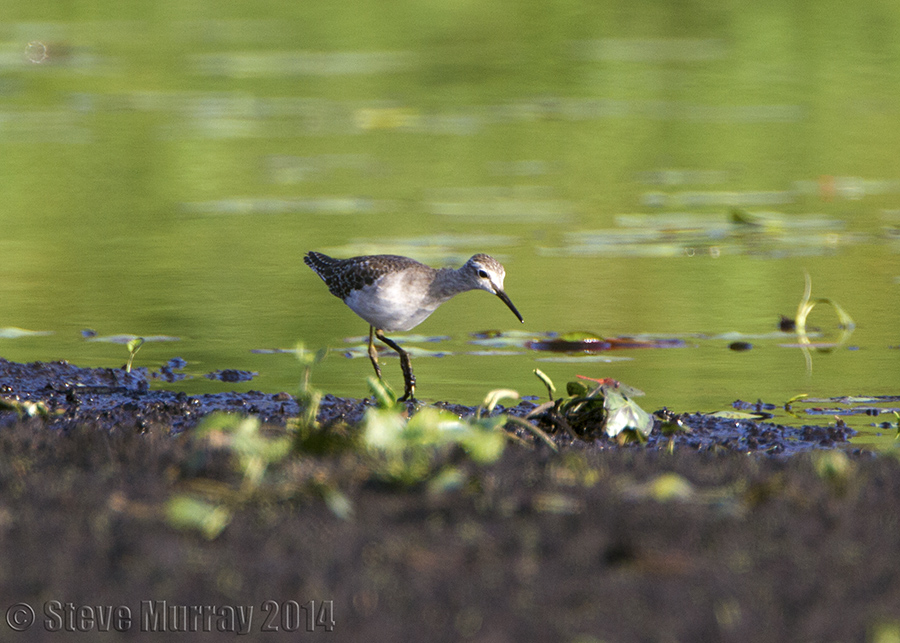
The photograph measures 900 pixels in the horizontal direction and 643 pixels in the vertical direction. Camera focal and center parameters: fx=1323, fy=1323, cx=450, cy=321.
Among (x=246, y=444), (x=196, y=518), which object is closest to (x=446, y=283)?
(x=246, y=444)

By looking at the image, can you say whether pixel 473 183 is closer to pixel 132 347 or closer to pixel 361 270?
pixel 361 270

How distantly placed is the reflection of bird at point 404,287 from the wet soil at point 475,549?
7.61 feet

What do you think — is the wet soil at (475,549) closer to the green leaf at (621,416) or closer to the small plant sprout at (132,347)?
the green leaf at (621,416)

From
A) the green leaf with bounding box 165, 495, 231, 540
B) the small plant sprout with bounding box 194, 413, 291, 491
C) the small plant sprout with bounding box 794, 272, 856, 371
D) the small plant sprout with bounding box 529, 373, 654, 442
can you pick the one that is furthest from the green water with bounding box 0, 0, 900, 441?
the green leaf with bounding box 165, 495, 231, 540

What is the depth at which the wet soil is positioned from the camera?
268 cm

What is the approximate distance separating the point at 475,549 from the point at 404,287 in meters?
3.25

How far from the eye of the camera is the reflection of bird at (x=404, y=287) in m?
6.12

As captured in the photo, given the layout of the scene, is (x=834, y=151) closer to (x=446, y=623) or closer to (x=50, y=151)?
(x=50, y=151)

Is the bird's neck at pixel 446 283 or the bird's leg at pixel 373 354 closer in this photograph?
the bird's neck at pixel 446 283

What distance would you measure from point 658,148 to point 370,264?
23.6 ft

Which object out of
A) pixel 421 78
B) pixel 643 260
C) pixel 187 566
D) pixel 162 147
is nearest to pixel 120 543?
pixel 187 566

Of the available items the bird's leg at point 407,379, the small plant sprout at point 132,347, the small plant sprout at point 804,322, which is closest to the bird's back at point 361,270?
the bird's leg at point 407,379

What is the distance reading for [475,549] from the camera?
2.97 metres

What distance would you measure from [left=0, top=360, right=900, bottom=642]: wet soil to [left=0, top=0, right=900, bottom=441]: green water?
2465 millimetres
